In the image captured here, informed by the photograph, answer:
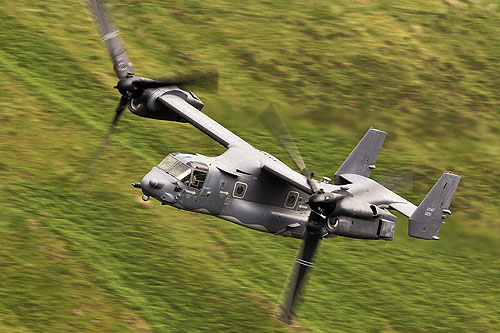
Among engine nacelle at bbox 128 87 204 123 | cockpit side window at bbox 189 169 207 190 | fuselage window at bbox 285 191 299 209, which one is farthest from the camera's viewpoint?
engine nacelle at bbox 128 87 204 123

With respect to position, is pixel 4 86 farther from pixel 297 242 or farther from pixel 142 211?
pixel 297 242

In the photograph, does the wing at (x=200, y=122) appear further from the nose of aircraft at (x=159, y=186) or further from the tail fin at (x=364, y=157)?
the tail fin at (x=364, y=157)

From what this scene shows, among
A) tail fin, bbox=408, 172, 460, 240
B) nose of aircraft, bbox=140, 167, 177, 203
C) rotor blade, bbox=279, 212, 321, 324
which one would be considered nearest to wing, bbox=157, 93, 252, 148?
nose of aircraft, bbox=140, 167, 177, 203

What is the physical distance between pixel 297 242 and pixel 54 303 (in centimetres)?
1477

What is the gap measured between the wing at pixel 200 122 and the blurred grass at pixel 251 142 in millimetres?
6872

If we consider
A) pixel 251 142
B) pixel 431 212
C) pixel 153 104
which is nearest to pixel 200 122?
pixel 153 104

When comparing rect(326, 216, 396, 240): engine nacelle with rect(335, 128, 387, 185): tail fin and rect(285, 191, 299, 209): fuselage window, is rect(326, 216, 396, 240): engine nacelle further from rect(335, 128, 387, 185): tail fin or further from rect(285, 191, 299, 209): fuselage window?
rect(335, 128, 387, 185): tail fin

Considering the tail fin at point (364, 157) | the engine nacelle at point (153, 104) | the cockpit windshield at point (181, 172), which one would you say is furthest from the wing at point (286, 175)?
the engine nacelle at point (153, 104)

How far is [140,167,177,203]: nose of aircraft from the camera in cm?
3466

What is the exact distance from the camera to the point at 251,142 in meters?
52.9

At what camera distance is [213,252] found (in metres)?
43.2

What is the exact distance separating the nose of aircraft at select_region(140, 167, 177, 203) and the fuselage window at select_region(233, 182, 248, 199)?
9.15 feet

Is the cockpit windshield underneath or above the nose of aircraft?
above

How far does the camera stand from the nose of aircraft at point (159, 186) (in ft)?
114
